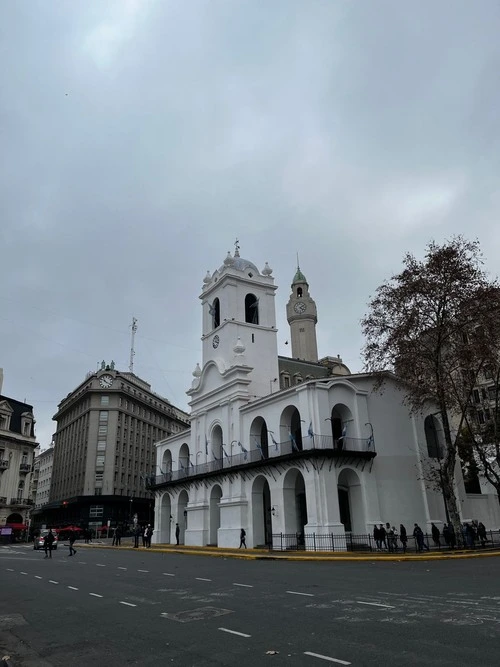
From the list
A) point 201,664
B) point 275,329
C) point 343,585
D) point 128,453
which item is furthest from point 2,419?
point 201,664

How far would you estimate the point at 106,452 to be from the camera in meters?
76.5

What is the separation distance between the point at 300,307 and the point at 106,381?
3230 cm

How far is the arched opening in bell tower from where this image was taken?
45094 mm

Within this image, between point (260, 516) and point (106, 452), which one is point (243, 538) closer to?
point (260, 516)

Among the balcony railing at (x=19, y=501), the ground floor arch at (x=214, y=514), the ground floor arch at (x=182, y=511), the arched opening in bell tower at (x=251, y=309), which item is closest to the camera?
the ground floor arch at (x=214, y=514)

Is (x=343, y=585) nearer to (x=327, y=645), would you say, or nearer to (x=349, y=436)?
(x=327, y=645)

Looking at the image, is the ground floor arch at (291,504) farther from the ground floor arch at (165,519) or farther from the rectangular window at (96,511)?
the rectangular window at (96,511)

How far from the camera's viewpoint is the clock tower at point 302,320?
240 ft

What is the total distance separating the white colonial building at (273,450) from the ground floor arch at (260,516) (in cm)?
8

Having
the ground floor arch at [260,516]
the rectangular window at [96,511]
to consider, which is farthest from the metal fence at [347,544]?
the rectangular window at [96,511]

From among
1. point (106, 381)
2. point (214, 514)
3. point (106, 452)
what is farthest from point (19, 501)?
point (214, 514)

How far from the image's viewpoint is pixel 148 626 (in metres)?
9.59

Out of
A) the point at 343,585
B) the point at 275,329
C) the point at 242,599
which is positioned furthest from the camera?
the point at 275,329

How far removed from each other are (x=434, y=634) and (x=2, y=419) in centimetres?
7112
